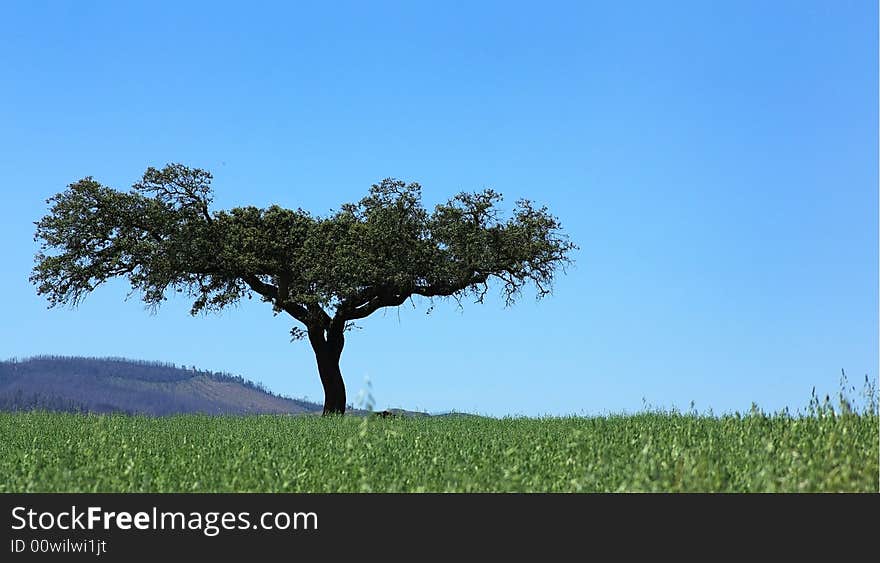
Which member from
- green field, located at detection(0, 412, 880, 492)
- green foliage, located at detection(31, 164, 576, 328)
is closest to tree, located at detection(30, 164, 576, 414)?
green foliage, located at detection(31, 164, 576, 328)

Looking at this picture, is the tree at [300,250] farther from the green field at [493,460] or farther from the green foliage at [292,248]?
the green field at [493,460]

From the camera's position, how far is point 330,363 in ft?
110

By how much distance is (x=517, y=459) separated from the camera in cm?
1087

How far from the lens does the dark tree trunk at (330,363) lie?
33.3m

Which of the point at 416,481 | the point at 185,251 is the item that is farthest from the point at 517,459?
the point at 185,251

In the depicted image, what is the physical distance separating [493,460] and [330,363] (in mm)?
22999

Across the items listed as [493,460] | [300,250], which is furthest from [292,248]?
[493,460]

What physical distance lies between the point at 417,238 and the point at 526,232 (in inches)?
175

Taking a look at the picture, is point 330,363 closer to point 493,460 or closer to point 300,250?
point 300,250

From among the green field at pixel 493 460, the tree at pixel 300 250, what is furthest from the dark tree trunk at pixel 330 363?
the green field at pixel 493 460

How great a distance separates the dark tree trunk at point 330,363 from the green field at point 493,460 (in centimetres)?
1727

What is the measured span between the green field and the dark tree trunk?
17267 millimetres

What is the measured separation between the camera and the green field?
8930 mm
